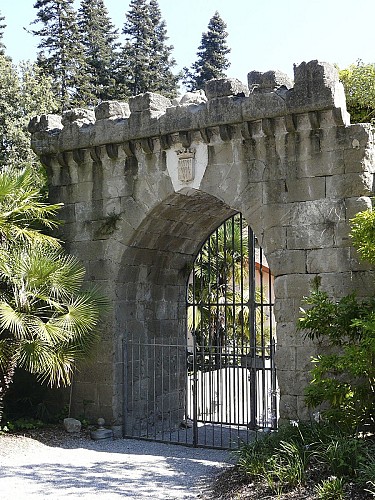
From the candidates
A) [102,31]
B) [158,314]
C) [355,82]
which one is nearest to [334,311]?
[158,314]

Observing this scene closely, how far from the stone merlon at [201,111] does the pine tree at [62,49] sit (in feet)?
58.6

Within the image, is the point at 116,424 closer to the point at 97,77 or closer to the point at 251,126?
the point at 251,126

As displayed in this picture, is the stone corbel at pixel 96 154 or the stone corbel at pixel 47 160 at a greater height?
the stone corbel at pixel 47 160

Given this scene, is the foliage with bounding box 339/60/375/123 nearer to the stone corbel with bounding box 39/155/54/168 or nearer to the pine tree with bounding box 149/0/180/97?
the stone corbel with bounding box 39/155/54/168

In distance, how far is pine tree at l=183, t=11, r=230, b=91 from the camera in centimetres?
3117

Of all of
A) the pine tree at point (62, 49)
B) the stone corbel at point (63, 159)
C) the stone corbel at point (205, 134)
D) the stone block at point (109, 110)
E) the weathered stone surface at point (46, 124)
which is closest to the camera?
the stone corbel at point (205, 134)

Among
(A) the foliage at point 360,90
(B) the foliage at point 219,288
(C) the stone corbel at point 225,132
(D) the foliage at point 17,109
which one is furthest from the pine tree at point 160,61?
(C) the stone corbel at point 225,132

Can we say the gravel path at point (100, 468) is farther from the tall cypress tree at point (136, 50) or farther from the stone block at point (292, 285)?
the tall cypress tree at point (136, 50)

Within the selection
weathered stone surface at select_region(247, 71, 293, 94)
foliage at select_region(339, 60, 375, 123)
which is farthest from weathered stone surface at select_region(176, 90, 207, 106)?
foliage at select_region(339, 60, 375, 123)

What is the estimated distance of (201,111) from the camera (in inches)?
352

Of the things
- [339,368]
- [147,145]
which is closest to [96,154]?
[147,145]

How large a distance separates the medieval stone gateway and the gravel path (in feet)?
2.94

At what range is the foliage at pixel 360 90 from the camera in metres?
10.8

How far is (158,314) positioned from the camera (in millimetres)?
10703
